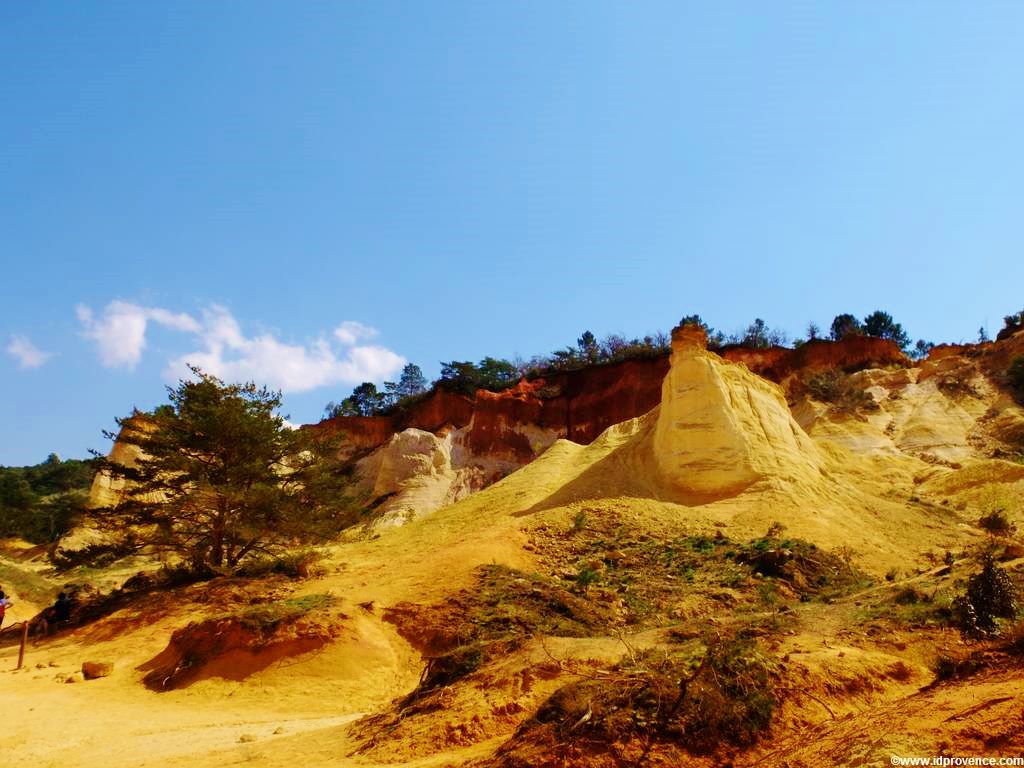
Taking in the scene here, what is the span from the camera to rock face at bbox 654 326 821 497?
→ 2192cm

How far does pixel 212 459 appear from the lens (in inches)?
738

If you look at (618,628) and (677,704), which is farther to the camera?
(618,628)

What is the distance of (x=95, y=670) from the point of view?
39.1ft

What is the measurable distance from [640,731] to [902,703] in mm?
2064

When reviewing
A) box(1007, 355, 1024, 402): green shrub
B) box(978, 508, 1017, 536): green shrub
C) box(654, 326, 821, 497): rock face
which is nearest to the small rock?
box(654, 326, 821, 497): rock face

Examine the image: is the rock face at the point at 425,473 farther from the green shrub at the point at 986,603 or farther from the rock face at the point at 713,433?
the green shrub at the point at 986,603

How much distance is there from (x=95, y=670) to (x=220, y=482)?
264 inches

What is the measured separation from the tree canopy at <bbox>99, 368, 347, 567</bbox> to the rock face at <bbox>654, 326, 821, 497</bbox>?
36.1ft

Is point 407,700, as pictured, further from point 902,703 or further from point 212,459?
point 212,459

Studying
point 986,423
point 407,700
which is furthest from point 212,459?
point 986,423

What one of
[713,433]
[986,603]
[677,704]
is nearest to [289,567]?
[713,433]

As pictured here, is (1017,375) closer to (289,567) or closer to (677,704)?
(289,567)

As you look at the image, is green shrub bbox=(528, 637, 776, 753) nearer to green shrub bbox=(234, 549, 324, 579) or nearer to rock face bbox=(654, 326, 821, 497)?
green shrub bbox=(234, 549, 324, 579)

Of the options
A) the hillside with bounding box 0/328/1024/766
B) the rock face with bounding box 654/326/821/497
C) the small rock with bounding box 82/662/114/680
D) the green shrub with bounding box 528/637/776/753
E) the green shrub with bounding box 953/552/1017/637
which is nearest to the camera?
the green shrub with bounding box 528/637/776/753
